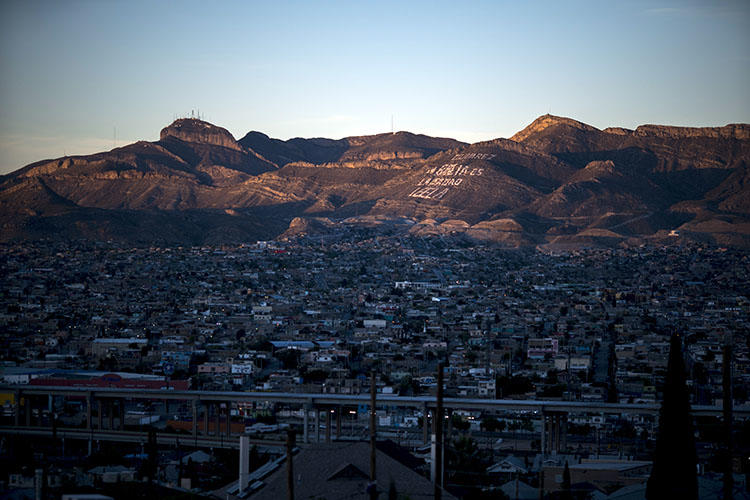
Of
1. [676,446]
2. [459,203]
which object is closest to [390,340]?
[676,446]

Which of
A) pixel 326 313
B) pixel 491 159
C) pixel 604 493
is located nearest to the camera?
pixel 604 493

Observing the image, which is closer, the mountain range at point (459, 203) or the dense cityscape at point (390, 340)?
the dense cityscape at point (390, 340)

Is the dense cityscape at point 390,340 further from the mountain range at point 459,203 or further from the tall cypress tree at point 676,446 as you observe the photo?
the mountain range at point 459,203

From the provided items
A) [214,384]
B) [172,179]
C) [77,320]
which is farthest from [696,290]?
[172,179]

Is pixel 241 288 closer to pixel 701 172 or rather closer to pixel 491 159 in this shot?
pixel 491 159

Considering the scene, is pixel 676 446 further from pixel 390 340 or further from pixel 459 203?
pixel 459 203

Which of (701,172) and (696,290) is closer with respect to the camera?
(696,290)

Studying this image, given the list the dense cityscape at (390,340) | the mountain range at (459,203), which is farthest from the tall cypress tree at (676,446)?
the mountain range at (459,203)

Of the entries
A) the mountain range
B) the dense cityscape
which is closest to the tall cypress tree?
the dense cityscape
